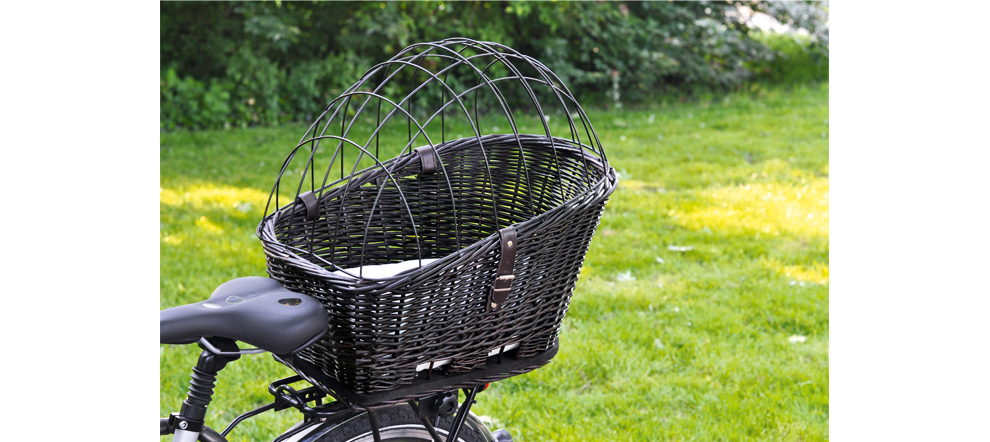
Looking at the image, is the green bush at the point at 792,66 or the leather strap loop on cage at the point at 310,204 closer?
the leather strap loop on cage at the point at 310,204

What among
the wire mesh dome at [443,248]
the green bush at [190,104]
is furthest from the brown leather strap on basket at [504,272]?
the green bush at [190,104]

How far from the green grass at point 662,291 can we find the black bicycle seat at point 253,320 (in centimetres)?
123

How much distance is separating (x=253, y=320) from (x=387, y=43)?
617cm

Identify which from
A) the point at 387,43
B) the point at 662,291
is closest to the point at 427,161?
the point at 662,291

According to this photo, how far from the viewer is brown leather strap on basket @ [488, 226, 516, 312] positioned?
118 cm

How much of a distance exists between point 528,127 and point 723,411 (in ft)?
14.3

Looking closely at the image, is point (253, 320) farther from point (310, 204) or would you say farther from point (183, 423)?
point (310, 204)

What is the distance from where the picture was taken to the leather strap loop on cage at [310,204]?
1488mm

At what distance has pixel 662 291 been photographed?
3.30 metres

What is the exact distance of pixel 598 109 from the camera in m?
7.63

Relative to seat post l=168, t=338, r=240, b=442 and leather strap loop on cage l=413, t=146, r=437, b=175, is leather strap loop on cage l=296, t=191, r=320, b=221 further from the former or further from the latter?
seat post l=168, t=338, r=240, b=442

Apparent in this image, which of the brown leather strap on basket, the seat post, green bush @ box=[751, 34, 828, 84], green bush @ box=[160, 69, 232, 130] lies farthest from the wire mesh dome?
green bush @ box=[751, 34, 828, 84]

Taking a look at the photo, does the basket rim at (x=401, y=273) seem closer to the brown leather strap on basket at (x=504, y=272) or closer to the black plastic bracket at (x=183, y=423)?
the brown leather strap on basket at (x=504, y=272)

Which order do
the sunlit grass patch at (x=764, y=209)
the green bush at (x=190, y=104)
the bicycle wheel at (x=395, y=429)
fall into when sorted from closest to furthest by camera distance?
1. the bicycle wheel at (x=395, y=429)
2. the sunlit grass patch at (x=764, y=209)
3. the green bush at (x=190, y=104)
